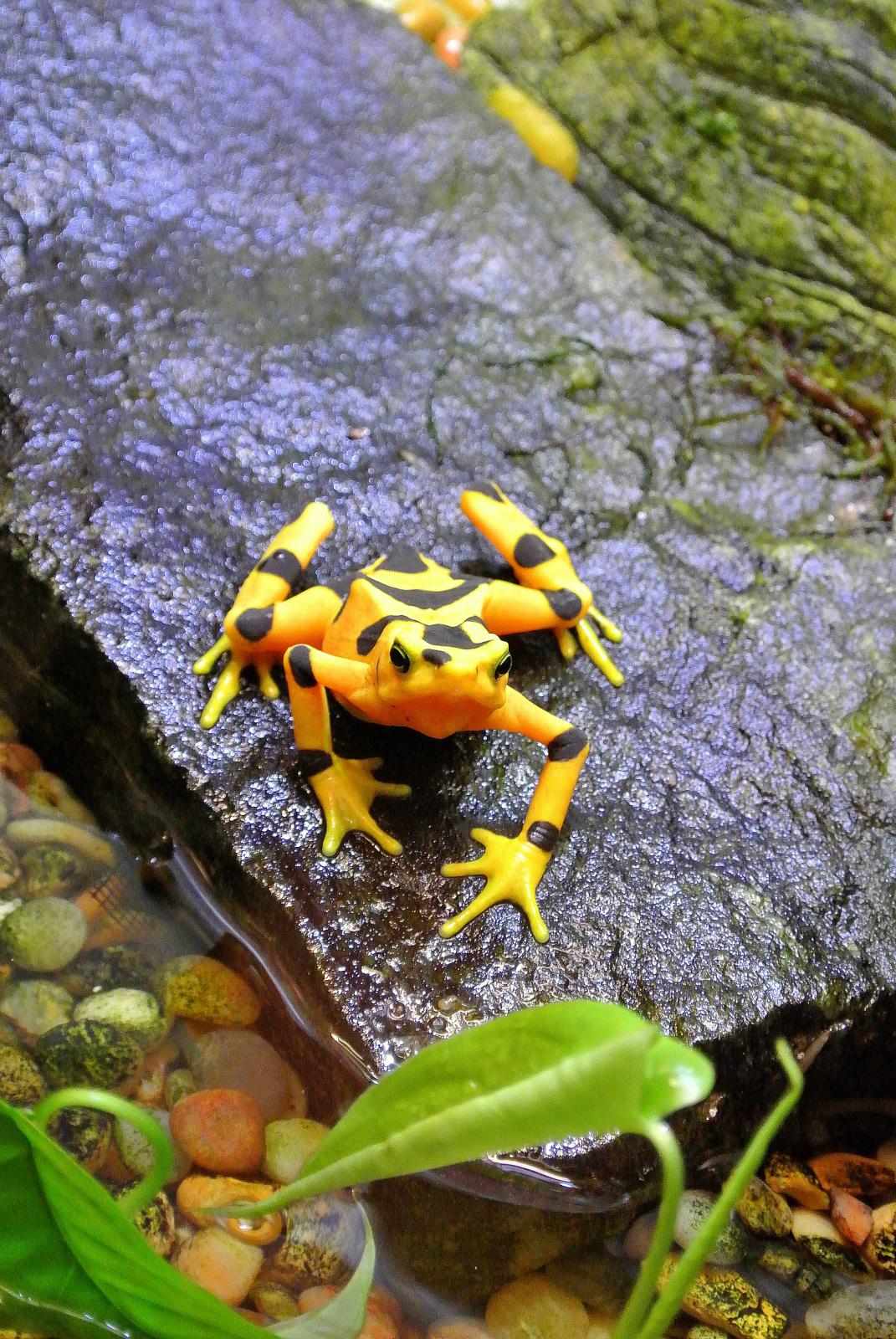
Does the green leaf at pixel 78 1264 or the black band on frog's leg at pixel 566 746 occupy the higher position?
the black band on frog's leg at pixel 566 746

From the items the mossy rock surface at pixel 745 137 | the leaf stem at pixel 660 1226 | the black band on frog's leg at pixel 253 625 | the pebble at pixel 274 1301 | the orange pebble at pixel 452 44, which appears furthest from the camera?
the orange pebble at pixel 452 44

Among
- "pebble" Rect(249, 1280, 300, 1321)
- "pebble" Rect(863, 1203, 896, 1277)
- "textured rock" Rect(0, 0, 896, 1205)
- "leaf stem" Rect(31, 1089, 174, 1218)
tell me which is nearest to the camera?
"leaf stem" Rect(31, 1089, 174, 1218)

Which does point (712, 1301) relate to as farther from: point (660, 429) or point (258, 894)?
point (660, 429)

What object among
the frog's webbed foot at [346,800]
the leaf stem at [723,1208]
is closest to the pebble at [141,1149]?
the frog's webbed foot at [346,800]

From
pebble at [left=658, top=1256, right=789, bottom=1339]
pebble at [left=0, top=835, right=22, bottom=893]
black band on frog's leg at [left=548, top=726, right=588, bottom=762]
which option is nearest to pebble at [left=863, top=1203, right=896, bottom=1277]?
pebble at [left=658, top=1256, right=789, bottom=1339]

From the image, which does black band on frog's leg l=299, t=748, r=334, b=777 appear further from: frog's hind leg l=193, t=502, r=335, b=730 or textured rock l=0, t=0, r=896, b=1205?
frog's hind leg l=193, t=502, r=335, b=730

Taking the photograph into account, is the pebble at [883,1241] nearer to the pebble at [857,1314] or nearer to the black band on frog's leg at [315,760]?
the pebble at [857,1314]

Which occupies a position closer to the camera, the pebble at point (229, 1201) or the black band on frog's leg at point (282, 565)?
the pebble at point (229, 1201)
